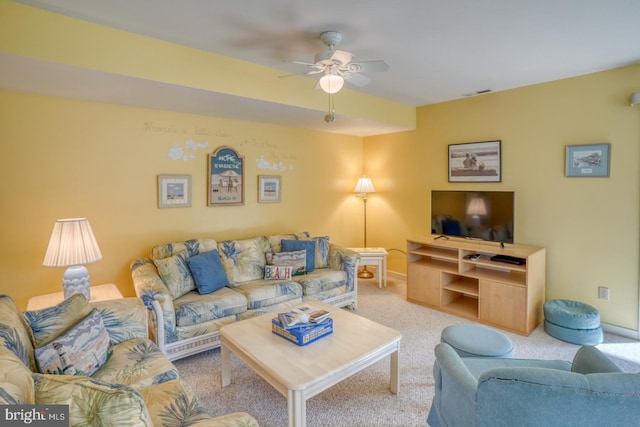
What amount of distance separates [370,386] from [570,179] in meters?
2.92

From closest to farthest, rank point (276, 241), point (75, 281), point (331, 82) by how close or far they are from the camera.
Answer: point (331, 82), point (75, 281), point (276, 241)

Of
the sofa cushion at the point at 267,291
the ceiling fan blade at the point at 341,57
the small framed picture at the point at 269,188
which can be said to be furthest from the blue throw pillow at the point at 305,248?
the ceiling fan blade at the point at 341,57

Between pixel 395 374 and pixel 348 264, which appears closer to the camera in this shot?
pixel 395 374

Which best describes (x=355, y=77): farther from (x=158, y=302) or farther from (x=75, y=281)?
(x=75, y=281)

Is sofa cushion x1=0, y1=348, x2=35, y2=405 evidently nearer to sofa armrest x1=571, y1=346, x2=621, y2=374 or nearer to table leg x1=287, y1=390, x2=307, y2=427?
table leg x1=287, y1=390, x2=307, y2=427

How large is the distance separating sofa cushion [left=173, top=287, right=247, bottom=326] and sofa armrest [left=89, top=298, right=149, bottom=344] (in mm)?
537

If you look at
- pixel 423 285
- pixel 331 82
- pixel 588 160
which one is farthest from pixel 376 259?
pixel 331 82

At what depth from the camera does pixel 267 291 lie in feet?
10.4

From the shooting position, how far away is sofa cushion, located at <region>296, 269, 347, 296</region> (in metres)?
3.46

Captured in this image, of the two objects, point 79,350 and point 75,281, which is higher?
point 75,281

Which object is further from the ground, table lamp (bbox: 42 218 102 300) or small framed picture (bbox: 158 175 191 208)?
small framed picture (bbox: 158 175 191 208)

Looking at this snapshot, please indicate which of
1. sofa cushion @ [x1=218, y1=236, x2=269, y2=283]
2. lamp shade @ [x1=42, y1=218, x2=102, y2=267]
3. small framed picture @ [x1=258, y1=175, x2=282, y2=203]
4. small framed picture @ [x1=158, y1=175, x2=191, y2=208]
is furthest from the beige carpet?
small framed picture @ [x1=258, y1=175, x2=282, y2=203]

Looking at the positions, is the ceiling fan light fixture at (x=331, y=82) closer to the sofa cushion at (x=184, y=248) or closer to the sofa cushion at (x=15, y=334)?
the sofa cushion at (x=184, y=248)

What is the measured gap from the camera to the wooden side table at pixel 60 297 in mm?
2410
